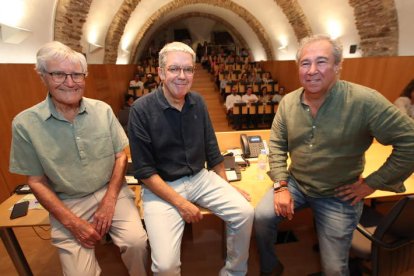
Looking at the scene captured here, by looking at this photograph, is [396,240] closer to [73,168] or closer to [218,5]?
[73,168]

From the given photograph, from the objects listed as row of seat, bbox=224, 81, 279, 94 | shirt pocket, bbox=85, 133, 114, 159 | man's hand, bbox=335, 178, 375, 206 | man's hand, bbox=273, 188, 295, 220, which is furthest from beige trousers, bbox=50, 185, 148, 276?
row of seat, bbox=224, 81, 279, 94

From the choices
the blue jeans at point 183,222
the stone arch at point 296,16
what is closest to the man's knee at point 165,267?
the blue jeans at point 183,222

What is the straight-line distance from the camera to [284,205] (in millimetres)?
1451

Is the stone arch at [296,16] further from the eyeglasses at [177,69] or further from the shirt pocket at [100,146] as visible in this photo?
the shirt pocket at [100,146]

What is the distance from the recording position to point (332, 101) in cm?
136

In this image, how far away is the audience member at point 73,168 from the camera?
4.35 feet

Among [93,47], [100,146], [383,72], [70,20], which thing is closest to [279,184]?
[100,146]

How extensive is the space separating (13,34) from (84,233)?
3.28 meters

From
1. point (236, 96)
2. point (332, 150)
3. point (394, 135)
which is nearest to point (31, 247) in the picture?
point (332, 150)

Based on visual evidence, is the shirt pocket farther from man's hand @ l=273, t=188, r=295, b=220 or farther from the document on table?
man's hand @ l=273, t=188, r=295, b=220

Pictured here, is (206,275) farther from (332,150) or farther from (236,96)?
(236,96)

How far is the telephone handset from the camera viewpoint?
2.10m

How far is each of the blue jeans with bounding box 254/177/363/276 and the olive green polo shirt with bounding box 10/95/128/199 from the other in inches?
40.8

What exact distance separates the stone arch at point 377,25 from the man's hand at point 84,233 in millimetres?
5550
